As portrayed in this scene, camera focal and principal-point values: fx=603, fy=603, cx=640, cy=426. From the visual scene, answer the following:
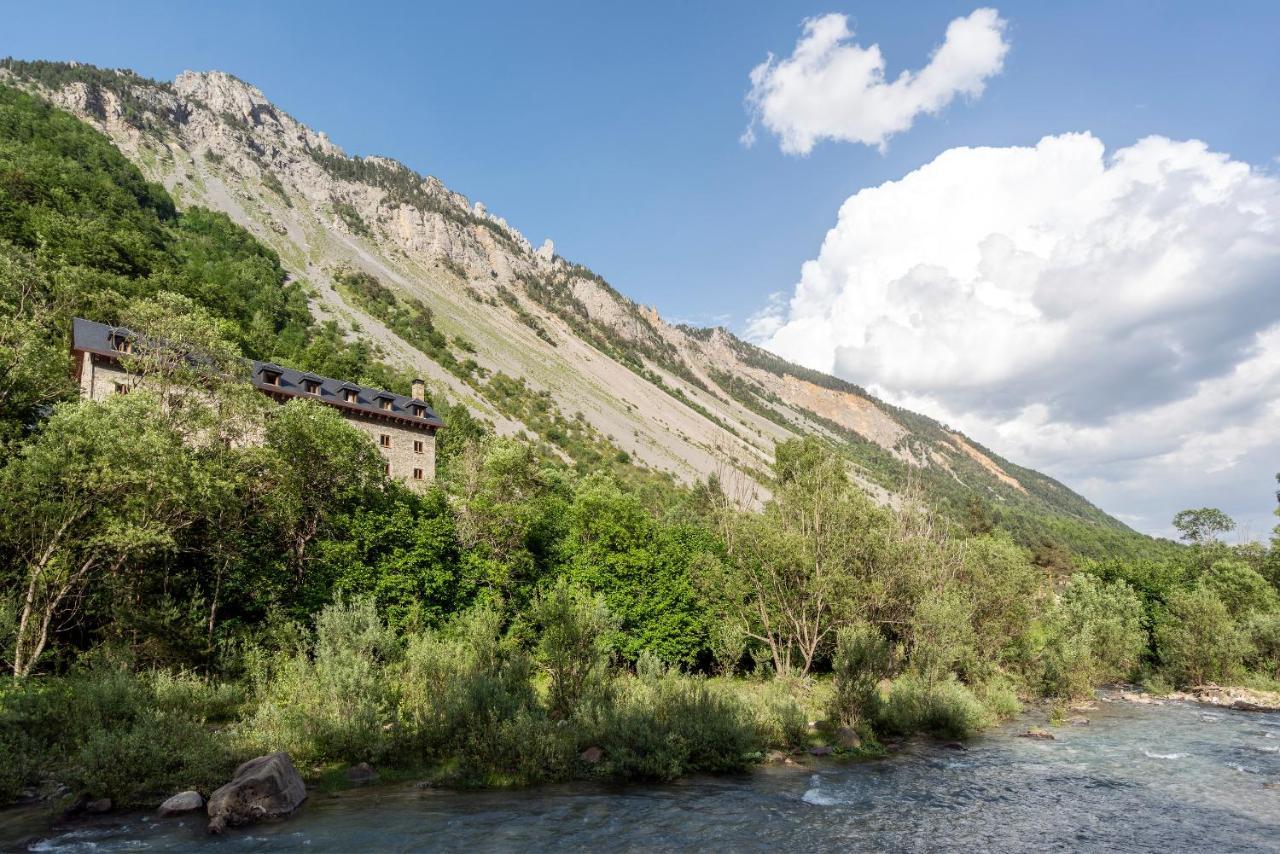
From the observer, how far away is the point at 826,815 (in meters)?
19.1

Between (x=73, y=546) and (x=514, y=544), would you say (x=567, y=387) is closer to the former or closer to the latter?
(x=514, y=544)

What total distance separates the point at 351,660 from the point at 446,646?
448 centimetres

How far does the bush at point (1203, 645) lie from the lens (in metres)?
45.4

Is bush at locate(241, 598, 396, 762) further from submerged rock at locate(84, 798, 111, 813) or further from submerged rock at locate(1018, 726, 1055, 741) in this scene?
submerged rock at locate(1018, 726, 1055, 741)

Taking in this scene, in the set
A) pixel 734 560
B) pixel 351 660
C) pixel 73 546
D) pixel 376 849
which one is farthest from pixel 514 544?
pixel 376 849

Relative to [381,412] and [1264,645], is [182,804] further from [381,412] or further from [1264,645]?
[1264,645]

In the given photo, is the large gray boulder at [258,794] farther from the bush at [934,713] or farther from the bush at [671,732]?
the bush at [934,713]

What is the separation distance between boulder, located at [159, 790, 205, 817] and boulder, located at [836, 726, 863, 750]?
24.0 meters

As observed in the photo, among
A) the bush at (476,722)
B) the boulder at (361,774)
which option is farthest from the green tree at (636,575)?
the boulder at (361,774)

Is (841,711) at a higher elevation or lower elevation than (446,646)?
lower

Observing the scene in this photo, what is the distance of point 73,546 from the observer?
2378cm

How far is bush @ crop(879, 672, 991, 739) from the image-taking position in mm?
30500

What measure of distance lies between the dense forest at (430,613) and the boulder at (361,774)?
23.2 inches

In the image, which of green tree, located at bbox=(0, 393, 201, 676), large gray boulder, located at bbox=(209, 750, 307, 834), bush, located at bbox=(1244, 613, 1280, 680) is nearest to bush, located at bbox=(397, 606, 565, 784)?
large gray boulder, located at bbox=(209, 750, 307, 834)
